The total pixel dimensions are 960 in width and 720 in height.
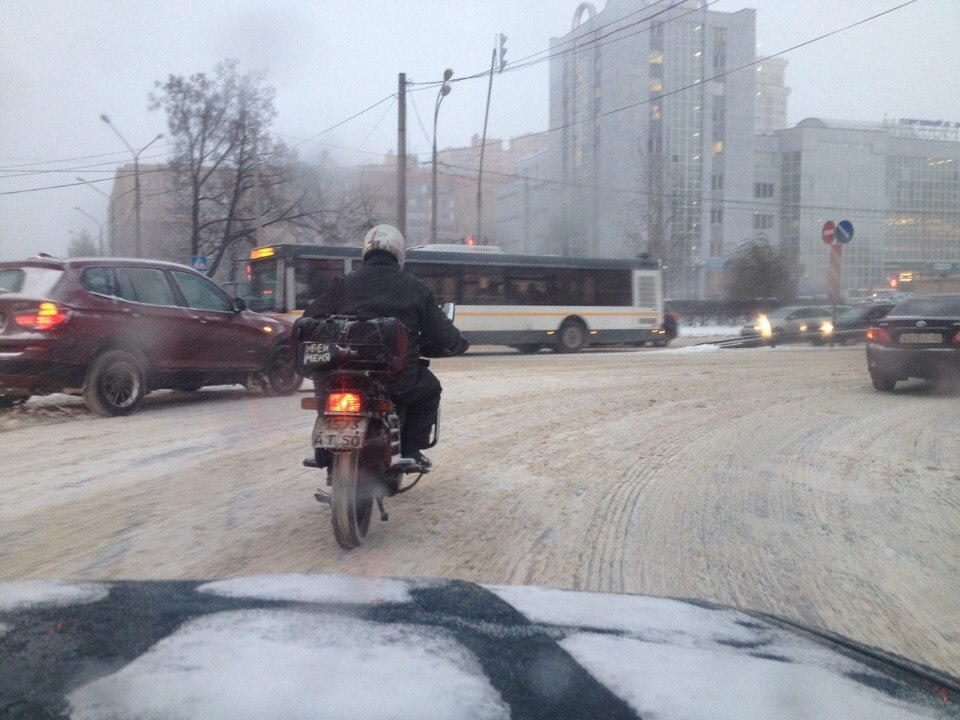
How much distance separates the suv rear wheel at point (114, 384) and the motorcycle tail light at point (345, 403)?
217 inches

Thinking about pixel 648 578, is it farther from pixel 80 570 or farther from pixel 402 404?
pixel 80 570

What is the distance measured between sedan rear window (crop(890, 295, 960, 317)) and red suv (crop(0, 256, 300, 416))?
8473 mm

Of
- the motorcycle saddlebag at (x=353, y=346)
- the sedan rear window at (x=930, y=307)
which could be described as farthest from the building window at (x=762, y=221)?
the motorcycle saddlebag at (x=353, y=346)

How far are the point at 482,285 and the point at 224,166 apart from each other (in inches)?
556

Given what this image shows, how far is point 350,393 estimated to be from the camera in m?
4.03

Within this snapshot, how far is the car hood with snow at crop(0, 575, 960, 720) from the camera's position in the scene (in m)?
1.52

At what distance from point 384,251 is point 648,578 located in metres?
2.26

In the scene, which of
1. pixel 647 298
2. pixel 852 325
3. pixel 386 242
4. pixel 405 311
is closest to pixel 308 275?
pixel 647 298

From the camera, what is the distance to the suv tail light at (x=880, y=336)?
1124cm

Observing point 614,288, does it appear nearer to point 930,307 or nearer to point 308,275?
point 308,275

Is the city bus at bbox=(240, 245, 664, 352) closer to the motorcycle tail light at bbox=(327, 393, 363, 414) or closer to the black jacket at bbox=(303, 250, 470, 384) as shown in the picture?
the black jacket at bbox=(303, 250, 470, 384)

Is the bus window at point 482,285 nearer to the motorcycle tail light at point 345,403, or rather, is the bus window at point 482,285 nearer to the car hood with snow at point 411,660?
the motorcycle tail light at point 345,403

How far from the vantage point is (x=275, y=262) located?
67.2 feet

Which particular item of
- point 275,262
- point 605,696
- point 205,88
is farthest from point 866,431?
point 205,88
